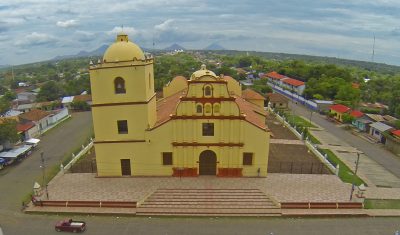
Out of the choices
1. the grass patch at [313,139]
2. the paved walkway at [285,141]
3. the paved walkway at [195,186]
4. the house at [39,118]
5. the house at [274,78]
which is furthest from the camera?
the house at [274,78]

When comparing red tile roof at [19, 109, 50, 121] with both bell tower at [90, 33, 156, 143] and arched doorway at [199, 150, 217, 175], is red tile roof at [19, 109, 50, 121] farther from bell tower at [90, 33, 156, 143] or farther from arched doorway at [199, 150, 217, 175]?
arched doorway at [199, 150, 217, 175]

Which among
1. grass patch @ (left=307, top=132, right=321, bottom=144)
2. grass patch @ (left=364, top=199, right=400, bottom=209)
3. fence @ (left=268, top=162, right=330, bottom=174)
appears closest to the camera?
grass patch @ (left=364, top=199, right=400, bottom=209)

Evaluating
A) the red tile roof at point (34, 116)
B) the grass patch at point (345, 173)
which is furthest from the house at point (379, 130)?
the red tile roof at point (34, 116)

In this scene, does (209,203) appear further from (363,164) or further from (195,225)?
(363,164)

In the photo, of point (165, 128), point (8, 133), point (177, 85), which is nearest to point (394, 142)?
point (177, 85)

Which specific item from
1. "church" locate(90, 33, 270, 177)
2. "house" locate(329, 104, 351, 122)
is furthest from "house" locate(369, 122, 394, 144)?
"church" locate(90, 33, 270, 177)

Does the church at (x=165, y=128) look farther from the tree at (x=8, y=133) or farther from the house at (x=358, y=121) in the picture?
the house at (x=358, y=121)
